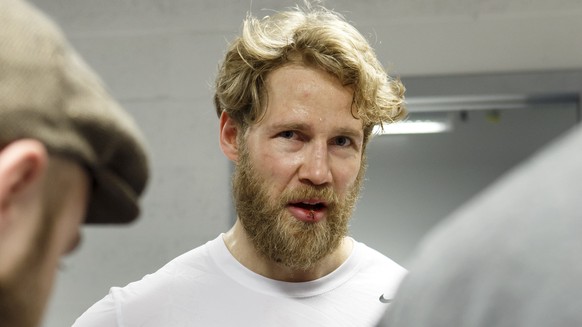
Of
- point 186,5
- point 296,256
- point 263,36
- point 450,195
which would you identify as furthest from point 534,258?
point 186,5

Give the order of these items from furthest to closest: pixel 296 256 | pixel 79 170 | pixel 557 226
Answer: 1. pixel 296 256
2. pixel 79 170
3. pixel 557 226

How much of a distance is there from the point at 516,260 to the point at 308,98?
1260 mm

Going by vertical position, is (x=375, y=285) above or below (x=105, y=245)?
above

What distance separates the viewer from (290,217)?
1592 mm

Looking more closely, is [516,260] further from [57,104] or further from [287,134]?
[287,134]

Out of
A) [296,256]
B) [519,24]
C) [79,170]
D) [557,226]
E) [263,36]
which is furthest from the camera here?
[519,24]

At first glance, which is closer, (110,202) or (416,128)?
(110,202)

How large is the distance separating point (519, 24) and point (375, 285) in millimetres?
1528

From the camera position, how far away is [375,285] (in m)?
1.62

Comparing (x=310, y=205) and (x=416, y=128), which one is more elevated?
(x=416, y=128)

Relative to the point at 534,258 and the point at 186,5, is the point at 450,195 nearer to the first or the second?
the point at 186,5

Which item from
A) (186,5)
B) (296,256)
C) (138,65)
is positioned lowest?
(296,256)

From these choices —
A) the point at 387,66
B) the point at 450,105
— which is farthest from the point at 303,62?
the point at 450,105

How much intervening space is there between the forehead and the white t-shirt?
29cm
